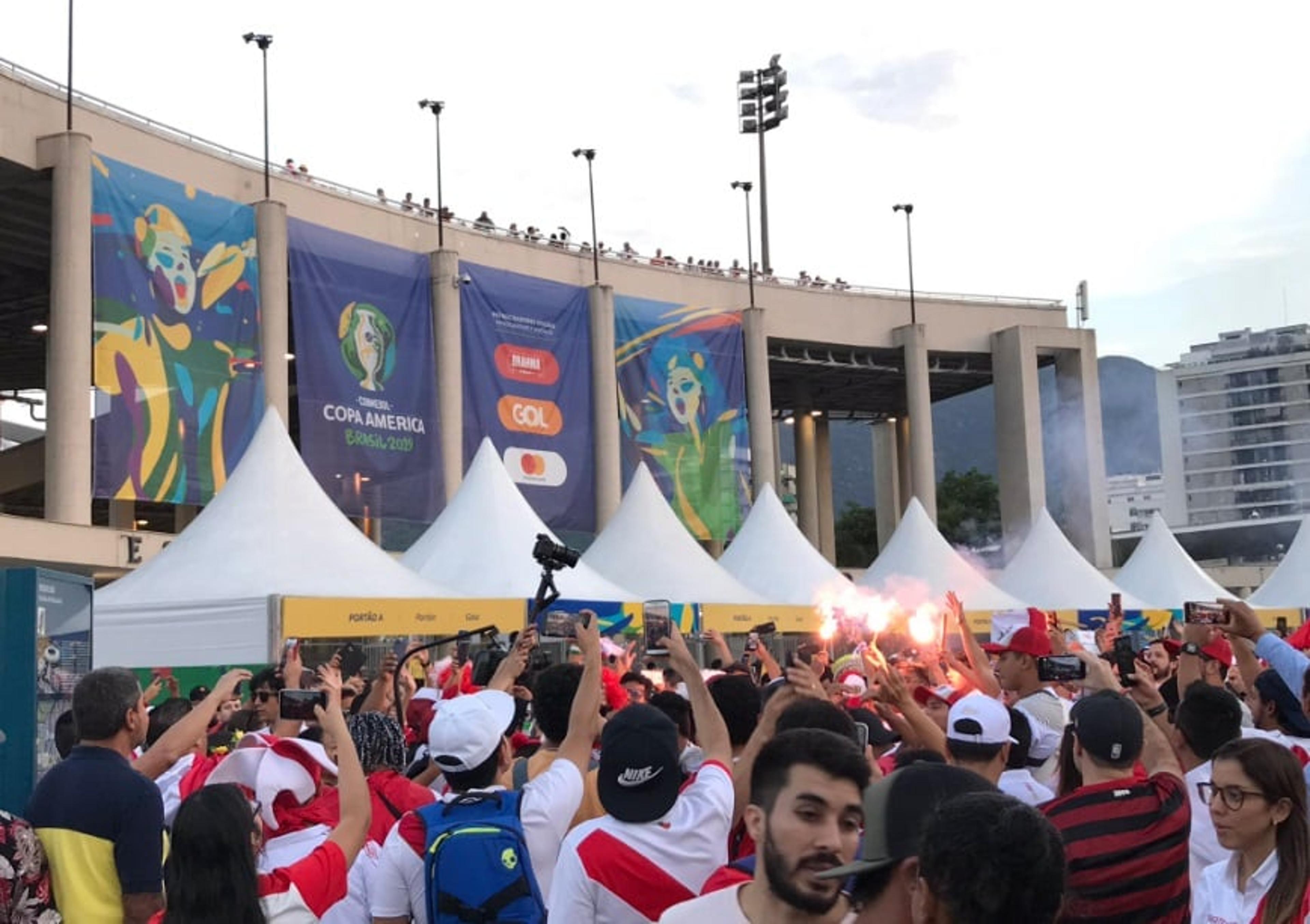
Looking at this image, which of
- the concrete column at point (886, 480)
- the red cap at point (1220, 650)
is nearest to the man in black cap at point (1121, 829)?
the red cap at point (1220, 650)

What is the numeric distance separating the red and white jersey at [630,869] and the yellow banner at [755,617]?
49.7ft

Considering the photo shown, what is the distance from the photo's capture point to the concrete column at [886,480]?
5506 cm

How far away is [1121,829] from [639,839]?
1328 millimetres

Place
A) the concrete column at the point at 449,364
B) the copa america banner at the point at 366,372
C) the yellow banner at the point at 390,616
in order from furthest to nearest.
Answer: the concrete column at the point at 449,364
the copa america banner at the point at 366,372
the yellow banner at the point at 390,616

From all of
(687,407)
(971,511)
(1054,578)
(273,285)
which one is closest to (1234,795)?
(1054,578)

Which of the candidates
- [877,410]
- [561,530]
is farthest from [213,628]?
[877,410]

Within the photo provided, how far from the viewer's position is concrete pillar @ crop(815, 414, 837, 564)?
52844 mm

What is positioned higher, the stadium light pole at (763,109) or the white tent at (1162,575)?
the stadium light pole at (763,109)

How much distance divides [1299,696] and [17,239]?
99.7 ft

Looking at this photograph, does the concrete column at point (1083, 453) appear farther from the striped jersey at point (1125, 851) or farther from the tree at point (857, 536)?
the striped jersey at point (1125, 851)

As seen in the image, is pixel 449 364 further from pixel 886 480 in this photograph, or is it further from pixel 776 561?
pixel 886 480

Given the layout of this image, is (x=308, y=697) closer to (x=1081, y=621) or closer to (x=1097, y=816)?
(x=1097, y=816)

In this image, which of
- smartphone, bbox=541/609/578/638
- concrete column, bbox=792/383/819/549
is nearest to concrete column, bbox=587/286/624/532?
concrete column, bbox=792/383/819/549

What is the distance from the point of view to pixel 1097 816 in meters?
4.02
